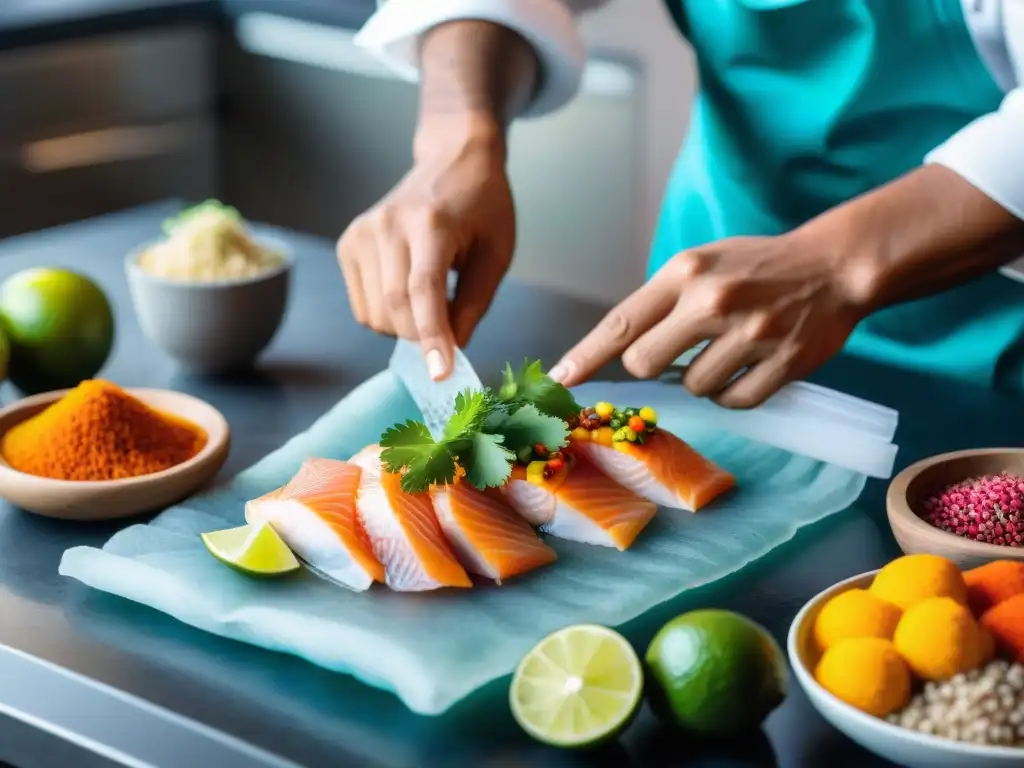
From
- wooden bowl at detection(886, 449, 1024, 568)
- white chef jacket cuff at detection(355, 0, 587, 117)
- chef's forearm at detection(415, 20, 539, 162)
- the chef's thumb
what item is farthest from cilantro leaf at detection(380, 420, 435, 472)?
white chef jacket cuff at detection(355, 0, 587, 117)

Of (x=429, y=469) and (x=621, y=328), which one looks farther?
(x=621, y=328)

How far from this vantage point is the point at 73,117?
3.40 meters

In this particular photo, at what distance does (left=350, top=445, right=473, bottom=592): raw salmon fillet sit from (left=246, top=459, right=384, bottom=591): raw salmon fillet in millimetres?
11

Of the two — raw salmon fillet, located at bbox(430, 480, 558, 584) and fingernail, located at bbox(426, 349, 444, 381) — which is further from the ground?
fingernail, located at bbox(426, 349, 444, 381)

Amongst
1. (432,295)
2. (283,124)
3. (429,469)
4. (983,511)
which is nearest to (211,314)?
(432,295)

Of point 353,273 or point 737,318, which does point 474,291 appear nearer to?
point 353,273

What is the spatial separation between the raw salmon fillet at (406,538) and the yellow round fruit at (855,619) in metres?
0.33

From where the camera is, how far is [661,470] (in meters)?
1.34

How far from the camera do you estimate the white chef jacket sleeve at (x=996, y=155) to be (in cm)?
139

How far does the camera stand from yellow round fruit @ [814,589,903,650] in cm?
98

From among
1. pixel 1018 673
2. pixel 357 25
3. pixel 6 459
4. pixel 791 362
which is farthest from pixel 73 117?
pixel 1018 673

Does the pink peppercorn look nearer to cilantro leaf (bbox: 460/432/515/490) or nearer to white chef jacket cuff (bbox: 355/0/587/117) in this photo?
cilantro leaf (bbox: 460/432/515/490)

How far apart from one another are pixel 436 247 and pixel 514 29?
45cm

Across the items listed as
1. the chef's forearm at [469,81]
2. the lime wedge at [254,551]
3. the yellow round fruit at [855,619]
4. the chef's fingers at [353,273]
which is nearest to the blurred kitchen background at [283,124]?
the chef's forearm at [469,81]
